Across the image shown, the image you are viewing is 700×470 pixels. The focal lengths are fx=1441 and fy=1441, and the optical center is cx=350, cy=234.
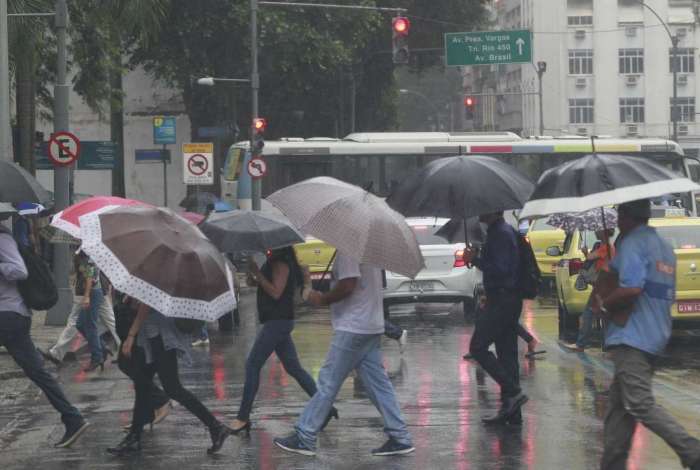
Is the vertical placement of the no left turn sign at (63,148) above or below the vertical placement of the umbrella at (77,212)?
above

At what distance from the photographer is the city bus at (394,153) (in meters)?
37.2

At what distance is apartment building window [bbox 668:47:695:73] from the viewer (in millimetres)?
Result: 88750

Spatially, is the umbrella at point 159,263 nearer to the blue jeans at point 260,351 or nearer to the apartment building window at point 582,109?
the blue jeans at point 260,351

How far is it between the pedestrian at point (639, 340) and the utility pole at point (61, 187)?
45.2 ft

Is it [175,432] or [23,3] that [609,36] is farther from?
[175,432]

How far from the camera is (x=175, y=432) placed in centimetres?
1098

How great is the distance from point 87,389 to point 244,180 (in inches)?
1037

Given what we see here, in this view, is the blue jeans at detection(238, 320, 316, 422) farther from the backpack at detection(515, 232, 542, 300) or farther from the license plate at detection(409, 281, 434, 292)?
the license plate at detection(409, 281, 434, 292)

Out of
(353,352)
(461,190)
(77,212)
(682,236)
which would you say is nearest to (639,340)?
(353,352)

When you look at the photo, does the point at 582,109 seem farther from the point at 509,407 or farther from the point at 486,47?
the point at 509,407

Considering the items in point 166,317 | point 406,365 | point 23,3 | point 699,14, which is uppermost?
point 699,14

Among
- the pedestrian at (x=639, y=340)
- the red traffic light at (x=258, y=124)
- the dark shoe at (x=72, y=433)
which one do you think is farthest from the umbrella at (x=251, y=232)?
the red traffic light at (x=258, y=124)

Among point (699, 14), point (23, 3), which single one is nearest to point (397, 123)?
point (699, 14)

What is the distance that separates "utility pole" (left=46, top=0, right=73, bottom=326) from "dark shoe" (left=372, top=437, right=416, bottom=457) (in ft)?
38.7
